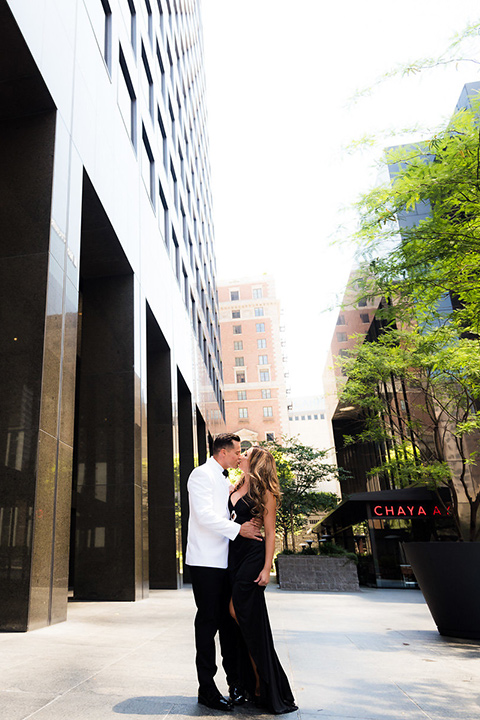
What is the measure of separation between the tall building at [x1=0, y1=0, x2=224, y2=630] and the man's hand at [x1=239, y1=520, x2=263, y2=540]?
3.62 metres

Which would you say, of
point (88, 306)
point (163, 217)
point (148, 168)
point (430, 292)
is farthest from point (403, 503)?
point (148, 168)

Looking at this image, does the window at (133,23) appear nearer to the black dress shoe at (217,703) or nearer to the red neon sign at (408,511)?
the black dress shoe at (217,703)

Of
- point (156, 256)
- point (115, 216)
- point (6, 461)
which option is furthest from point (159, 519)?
point (6, 461)

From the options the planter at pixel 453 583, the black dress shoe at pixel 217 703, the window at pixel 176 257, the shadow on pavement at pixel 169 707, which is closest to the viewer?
the shadow on pavement at pixel 169 707

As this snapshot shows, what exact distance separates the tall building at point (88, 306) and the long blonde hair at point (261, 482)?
12.0ft

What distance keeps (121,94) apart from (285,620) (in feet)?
40.3

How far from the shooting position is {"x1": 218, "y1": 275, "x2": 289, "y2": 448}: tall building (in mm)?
72250

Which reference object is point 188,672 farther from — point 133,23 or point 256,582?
point 133,23

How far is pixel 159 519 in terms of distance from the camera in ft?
53.4

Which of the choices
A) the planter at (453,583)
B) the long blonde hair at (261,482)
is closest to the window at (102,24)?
the long blonde hair at (261,482)

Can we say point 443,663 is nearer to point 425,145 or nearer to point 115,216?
point 425,145

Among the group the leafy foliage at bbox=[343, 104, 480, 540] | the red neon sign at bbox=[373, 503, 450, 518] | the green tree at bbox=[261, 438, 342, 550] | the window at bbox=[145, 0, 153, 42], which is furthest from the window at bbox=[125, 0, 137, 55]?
the red neon sign at bbox=[373, 503, 450, 518]

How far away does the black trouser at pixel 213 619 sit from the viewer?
11.3ft

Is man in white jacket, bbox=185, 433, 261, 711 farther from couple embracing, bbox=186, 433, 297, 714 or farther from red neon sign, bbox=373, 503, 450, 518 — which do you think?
red neon sign, bbox=373, 503, 450, 518
